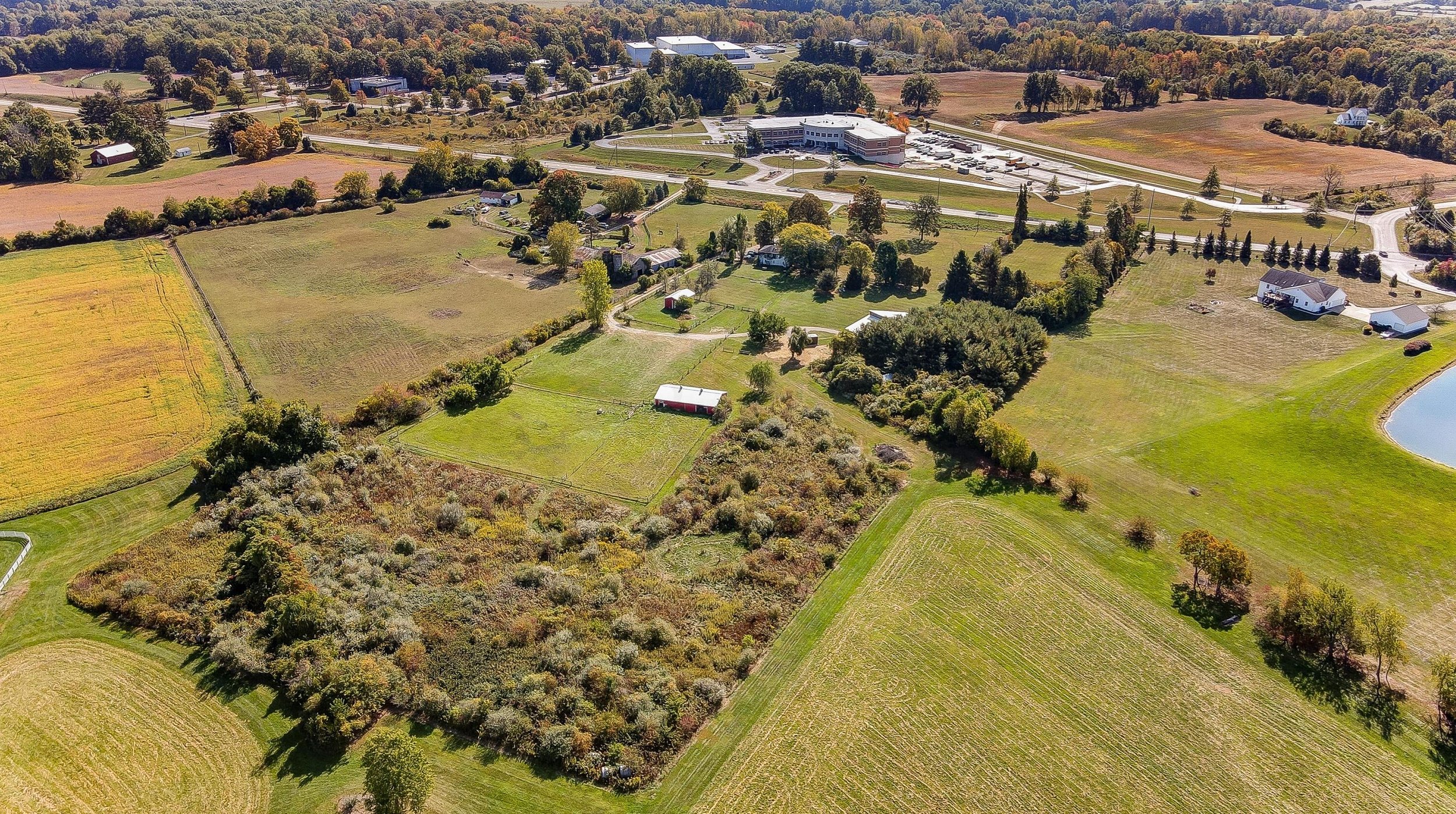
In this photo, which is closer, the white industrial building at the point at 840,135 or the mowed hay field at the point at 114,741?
the mowed hay field at the point at 114,741

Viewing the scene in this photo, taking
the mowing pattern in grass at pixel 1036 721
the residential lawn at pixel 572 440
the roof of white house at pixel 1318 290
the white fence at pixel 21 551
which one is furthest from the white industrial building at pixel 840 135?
the white fence at pixel 21 551

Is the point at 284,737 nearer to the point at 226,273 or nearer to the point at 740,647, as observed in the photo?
the point at 740,647

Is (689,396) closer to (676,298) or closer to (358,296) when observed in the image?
(676,298)

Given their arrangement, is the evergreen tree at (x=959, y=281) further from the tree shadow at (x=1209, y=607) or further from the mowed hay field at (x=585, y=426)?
the tree shadow at (x=1209, y=607)

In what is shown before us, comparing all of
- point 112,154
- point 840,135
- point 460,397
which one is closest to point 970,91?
point 840,135

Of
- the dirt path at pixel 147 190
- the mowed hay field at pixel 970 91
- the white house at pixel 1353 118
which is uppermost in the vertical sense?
the mowed hay field at pixel 970 91

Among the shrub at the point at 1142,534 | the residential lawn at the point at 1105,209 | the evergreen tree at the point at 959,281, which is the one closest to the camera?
the shrub at the point at 1142,534
